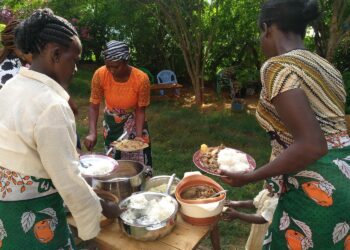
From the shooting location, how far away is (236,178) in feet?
6.08

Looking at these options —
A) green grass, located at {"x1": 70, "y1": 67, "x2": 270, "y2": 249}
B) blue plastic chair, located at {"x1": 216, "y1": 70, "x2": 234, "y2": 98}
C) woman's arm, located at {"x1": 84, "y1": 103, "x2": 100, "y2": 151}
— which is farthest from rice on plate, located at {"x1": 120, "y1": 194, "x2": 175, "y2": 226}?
blue plastic chair, located at {"x1": 216, "y1": 70, "x2": 234, "y2": 98}

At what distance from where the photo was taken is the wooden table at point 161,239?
1.88 m

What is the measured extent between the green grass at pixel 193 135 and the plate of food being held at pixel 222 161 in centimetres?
179

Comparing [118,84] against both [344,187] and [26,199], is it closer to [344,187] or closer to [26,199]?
[26,199]

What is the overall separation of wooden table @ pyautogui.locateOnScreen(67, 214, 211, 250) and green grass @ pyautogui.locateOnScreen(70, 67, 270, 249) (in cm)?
232

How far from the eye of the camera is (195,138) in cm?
621

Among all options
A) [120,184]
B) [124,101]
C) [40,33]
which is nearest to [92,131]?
[124,101]

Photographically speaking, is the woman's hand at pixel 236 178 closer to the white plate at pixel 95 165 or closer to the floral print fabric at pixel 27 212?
the white plate at pixel 95 165

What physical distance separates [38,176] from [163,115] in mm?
5933

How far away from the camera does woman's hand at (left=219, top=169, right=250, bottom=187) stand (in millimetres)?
1808

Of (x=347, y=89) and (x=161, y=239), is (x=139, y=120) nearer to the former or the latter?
(x=161, y=239)

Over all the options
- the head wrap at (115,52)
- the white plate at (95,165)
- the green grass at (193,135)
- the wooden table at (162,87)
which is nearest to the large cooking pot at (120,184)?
the white plate at (95,165)

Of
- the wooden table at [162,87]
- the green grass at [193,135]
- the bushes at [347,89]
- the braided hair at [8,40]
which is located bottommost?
the green grass at [193,135]

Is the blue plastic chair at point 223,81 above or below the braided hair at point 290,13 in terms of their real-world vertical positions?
below
